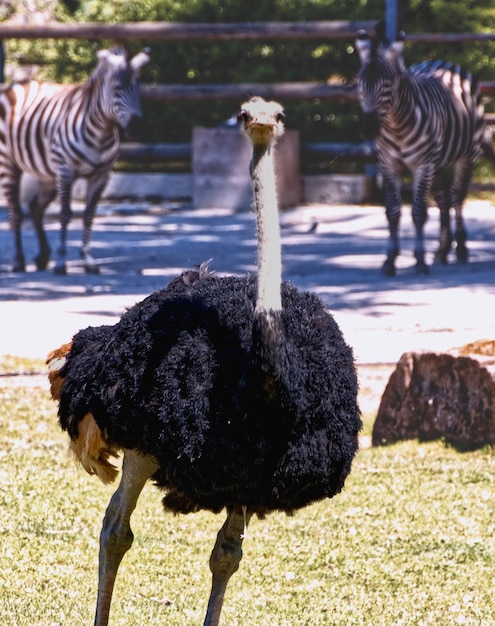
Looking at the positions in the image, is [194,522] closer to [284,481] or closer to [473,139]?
[284,481]

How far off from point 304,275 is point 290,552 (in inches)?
268

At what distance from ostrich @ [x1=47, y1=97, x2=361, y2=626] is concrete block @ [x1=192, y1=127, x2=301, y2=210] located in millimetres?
12134

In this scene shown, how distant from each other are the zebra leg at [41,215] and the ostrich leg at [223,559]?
29.4ft

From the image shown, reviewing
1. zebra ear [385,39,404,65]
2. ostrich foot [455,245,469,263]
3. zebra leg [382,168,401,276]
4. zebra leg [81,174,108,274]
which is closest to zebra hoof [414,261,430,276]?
zebra leg [382,168,401,276]

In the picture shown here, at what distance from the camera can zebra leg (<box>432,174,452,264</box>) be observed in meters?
12.9

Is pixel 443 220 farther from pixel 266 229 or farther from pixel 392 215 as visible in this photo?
pixel 266 229

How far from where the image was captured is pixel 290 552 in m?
5.34

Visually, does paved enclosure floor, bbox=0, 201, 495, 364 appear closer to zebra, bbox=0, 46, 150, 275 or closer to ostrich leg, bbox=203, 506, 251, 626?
zebra, bbox=0, 46, 150, 275

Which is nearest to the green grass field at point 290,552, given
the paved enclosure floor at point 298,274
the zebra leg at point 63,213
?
the paved enclosure floor at point 298,274

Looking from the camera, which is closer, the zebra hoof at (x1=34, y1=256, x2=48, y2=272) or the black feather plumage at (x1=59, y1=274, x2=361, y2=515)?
the black feather plumage at (x1=59, y1=274, x2=361, y2=515)

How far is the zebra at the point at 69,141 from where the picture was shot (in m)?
12.7

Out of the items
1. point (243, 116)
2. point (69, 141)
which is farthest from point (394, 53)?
point (243, 116)

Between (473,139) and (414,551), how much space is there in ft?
28.2

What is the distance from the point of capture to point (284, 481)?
3748 millimetres
